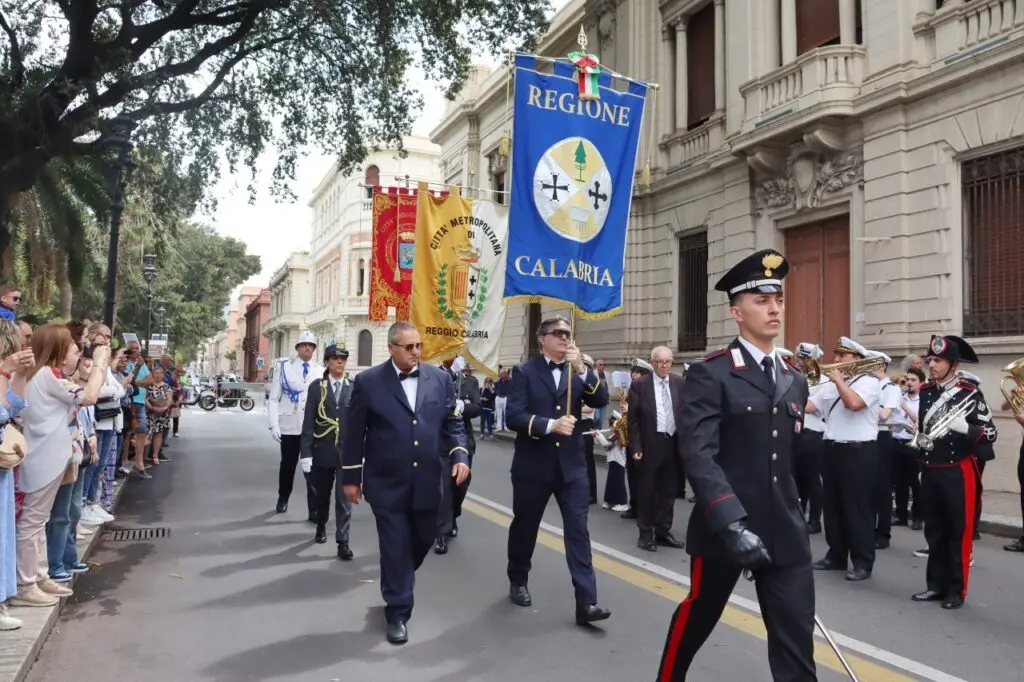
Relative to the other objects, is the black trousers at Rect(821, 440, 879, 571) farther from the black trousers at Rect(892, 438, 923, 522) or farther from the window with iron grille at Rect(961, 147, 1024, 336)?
the window with iron grille at Rect(961, 147, 1024, 336)

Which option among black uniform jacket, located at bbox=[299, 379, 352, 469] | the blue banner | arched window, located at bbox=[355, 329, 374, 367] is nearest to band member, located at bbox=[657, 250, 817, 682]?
the blue banner

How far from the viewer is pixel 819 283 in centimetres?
1562

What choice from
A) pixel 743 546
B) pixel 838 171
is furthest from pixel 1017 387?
pixel 838 171

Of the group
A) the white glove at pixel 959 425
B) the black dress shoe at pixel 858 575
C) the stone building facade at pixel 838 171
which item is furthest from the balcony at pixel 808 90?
the black dress shoe at pixel 858 575

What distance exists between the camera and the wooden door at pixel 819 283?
1503 cm

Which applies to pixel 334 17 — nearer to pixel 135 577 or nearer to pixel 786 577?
pixel 135 577

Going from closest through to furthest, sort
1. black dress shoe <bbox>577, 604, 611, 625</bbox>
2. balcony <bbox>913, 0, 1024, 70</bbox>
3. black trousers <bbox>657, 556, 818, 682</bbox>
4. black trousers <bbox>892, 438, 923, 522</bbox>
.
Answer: black trousers <bbox>657, 556, 818, 682</bbox>, black dress shoe <bbox>577, 604, 611, 625</bbox>, black trousers <bbox>892, 438, 923, 522</bbox>, balcony <bbox>913, 0, 1024, 70</bbox>

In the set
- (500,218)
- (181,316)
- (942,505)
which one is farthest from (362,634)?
(181,316)

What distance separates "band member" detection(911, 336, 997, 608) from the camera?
5891 millimetres

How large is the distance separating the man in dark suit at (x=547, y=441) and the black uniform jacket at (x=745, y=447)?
2029 mm

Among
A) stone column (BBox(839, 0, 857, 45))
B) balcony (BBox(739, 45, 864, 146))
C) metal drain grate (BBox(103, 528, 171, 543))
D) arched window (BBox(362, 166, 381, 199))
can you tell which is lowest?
metal drain grate (BBox(103, 528, 171, 543))

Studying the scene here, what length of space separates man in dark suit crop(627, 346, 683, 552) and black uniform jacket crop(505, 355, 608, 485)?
224 cm

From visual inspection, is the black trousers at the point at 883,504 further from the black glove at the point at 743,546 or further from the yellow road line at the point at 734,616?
the black glove at the point at 743,546

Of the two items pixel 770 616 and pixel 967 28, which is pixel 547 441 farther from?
pixel 967 28
